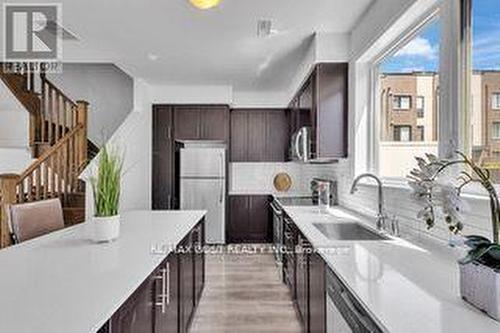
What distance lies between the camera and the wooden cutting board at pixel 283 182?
21.7 feet

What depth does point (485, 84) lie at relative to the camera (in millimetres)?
1850

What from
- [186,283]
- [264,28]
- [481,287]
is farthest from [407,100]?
[186,283]

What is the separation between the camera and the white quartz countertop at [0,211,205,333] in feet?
3.44

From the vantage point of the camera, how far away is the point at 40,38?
3818 mm

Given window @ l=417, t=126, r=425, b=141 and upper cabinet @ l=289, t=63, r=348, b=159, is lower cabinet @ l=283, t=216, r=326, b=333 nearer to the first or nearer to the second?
upper cabinet @ l=289, t=63, r=348, b=159

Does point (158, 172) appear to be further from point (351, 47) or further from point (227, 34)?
point (351, 47)

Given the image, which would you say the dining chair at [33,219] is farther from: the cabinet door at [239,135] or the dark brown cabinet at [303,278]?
the cabinet door at [239,135]

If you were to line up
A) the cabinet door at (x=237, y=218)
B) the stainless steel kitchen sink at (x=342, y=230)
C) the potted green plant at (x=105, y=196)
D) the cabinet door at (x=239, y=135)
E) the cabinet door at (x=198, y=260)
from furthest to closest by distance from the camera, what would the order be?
1. the cabinet door at (x=239, y=135)
2. the cabinet door at (x=237, y=218)
3. the cabinet door at (x=198, y=260)
4. the stainless steel kitchen sink at (x=342, y=230)
5. the potted green plant at (x=105, y=196)

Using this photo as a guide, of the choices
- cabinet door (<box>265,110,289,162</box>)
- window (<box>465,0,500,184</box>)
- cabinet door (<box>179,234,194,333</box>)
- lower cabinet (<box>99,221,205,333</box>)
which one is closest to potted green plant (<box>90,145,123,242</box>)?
lower cabinet (<box>99,221,205,333</box>)

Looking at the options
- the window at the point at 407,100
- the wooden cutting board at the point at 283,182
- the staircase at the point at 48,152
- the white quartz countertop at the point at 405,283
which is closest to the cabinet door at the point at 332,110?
the window at the point at 407,100

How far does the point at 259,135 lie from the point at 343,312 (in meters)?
5.09

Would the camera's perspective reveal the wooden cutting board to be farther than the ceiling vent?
Yes

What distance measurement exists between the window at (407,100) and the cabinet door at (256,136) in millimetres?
3123

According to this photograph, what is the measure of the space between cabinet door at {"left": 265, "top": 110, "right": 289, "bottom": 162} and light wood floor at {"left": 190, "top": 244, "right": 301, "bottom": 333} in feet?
6.47
